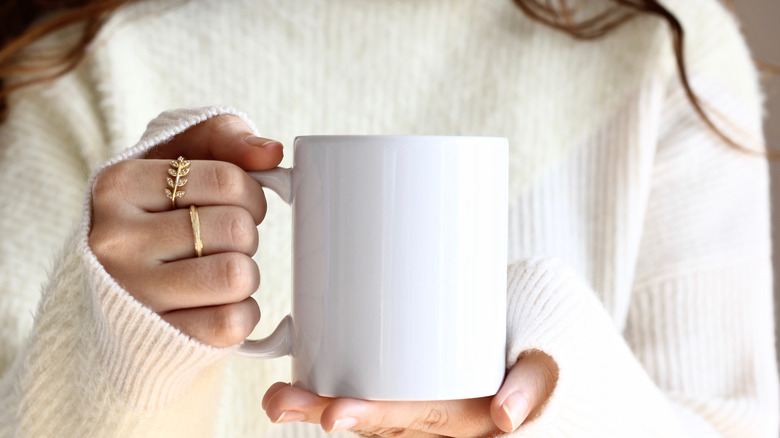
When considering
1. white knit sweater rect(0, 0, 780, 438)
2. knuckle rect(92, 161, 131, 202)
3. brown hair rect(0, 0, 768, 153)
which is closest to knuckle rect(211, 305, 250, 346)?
knuckle rect(92, 161, 131, 202)

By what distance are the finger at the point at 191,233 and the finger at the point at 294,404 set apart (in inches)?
3.9

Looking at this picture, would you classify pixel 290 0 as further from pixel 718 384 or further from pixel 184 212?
pixel 718 384

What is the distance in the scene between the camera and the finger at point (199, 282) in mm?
455

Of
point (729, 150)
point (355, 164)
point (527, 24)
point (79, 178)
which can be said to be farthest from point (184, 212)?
A: point (729, 150)

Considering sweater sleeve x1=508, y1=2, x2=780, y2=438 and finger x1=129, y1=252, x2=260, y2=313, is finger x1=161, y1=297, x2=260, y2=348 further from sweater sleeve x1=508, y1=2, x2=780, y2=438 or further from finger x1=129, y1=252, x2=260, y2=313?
sweater sleeve x1=508, y1=2, x2=780, y2=438

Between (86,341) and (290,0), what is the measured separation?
59 cm

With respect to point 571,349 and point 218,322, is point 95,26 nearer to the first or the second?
point 218,322

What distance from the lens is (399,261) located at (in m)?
0.44

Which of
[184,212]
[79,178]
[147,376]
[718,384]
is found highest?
[184,212]

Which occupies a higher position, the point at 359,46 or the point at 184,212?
the point at 184,212

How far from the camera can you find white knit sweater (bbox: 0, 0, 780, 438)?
93 centimetres

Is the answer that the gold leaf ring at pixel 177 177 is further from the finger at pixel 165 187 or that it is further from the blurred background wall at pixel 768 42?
the blurred background wall at pixel 768 42

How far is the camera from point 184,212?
467 mm

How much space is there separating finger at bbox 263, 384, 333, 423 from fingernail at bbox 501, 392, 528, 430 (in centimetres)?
12
